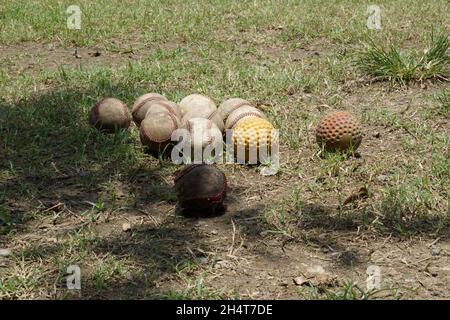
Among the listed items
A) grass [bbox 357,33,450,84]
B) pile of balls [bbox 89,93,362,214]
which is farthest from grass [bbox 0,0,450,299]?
pile of balls [bbox 89,93,362,214]

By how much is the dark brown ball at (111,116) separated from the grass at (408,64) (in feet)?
8.11

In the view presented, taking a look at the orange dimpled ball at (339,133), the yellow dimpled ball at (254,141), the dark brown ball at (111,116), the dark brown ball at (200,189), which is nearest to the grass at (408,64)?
the orange dimpled ball at (339,133)

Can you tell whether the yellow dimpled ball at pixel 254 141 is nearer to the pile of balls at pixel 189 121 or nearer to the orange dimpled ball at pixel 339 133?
the pile of balls at pixel 189 121

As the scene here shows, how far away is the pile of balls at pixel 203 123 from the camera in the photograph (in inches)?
199

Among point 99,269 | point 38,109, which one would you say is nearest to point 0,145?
point 38,109

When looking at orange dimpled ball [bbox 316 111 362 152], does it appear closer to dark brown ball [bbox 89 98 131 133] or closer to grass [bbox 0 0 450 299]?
grass [bbox 0 0 450 299]

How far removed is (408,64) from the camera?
21.5ft

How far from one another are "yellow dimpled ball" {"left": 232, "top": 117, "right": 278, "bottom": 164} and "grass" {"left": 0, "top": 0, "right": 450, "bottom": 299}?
0.44 feet

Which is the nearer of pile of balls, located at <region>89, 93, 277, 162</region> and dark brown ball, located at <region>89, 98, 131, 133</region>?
pile of balls, located at <region>89, 93, 277, 162</region>

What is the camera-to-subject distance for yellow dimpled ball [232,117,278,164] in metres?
5.03

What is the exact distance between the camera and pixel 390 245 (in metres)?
4.07

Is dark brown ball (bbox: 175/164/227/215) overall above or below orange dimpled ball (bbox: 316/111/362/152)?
below
